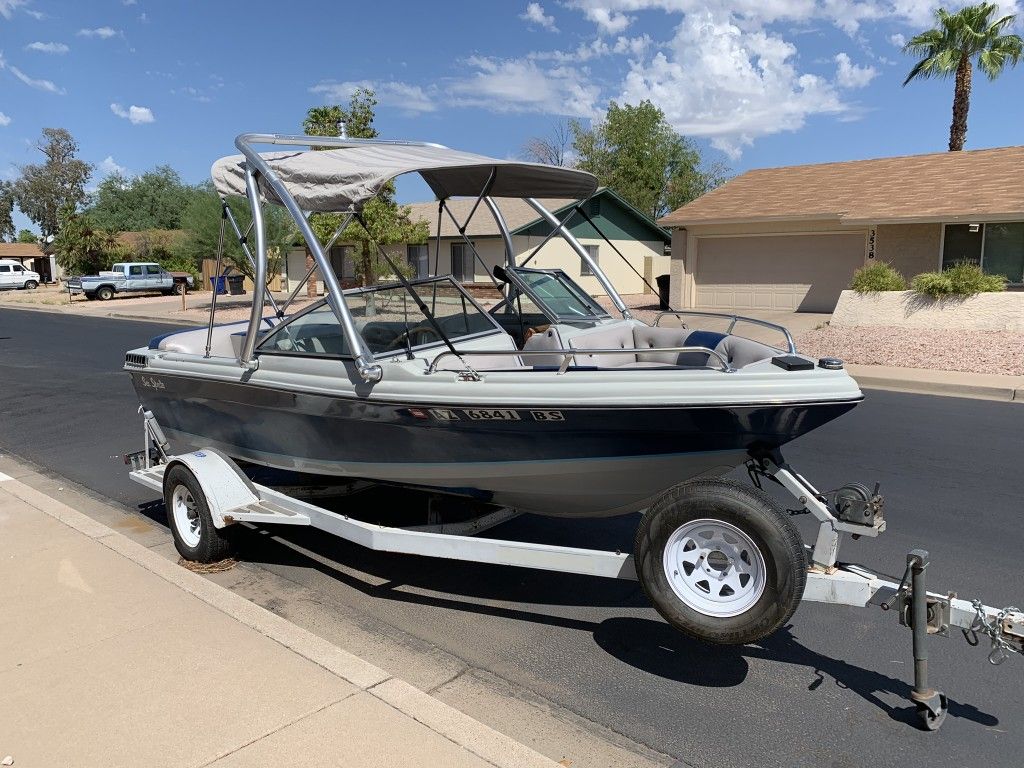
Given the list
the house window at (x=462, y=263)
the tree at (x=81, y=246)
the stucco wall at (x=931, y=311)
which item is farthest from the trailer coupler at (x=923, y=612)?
the tree at (x=81, y=246)

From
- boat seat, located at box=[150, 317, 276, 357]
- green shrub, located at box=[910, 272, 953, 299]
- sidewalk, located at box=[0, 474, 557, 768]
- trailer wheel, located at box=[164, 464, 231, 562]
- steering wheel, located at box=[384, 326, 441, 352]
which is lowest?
sidewalk, located at box=[0, 474, 557, 768]

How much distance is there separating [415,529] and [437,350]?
1155 millimetres

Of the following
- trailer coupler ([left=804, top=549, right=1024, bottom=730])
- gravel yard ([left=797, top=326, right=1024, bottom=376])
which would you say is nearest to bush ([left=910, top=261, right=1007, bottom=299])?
gravel yard ([left=797, top=326, right=1024, bottom=376])

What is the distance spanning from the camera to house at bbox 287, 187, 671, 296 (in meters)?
29.7

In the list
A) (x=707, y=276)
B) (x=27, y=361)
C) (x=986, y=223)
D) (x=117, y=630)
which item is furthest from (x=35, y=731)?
(x=707, y=276)

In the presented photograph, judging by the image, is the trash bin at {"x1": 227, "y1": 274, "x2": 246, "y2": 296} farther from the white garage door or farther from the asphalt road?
the asphalt road

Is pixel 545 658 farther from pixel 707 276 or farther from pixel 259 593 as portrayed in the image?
pixel 707 276

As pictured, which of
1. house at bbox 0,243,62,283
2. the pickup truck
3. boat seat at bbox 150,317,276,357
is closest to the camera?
boat seat at bbox 150,317,276,357

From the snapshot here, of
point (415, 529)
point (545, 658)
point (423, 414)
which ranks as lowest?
point (545, 658)

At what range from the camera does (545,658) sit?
4.08 meters

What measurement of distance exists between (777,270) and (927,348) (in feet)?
29.0

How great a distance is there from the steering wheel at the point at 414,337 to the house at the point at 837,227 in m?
17.8

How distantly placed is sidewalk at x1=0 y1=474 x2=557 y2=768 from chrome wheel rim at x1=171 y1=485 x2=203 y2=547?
444mm

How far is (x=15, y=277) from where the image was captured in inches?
1983
